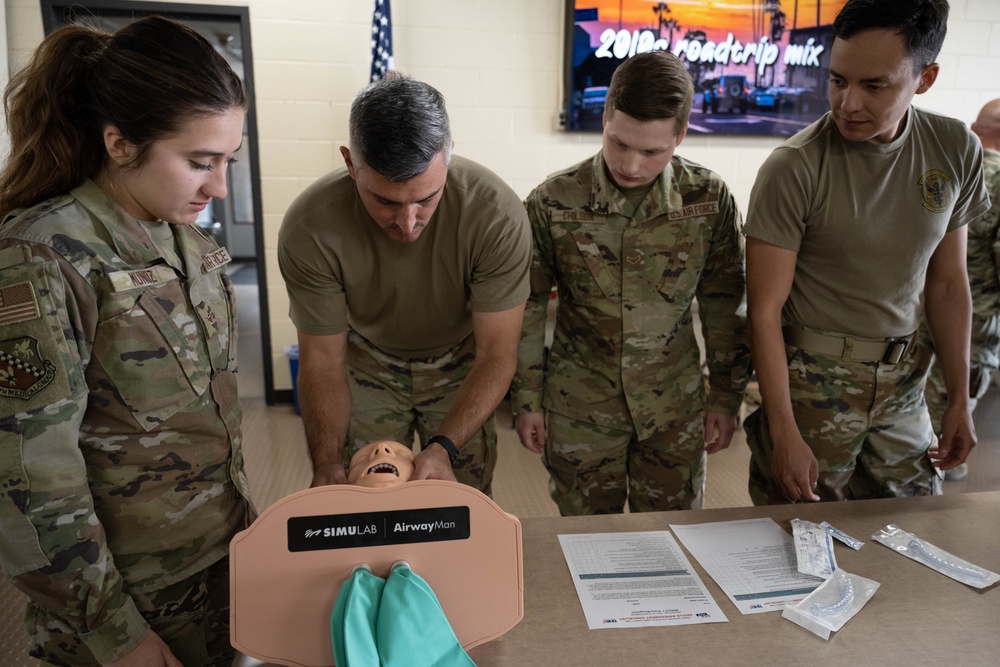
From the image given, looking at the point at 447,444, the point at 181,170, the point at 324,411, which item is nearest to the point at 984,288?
the point at 447,444

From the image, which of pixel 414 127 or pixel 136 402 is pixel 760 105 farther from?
pixel 136 402

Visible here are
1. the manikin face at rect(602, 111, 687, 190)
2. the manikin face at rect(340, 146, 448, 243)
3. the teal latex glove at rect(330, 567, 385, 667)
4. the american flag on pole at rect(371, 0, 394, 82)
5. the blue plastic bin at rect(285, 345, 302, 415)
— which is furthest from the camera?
the blue plastic bin at rect(285, 345, 302, 415)

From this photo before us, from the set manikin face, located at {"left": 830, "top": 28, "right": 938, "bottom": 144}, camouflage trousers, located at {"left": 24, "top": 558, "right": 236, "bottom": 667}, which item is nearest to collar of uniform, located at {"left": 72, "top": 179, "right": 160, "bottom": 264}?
camouflage trousers, located at {"left": 24, "top": 558, "right": 236, "bottom": 667}

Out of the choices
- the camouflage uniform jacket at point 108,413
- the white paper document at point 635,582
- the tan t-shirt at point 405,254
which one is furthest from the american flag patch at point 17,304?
the white paper document at point 635,582

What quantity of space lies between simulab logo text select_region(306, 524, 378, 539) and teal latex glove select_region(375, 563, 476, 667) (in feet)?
0.18

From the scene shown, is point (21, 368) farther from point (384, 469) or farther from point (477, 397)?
point (477, 397)

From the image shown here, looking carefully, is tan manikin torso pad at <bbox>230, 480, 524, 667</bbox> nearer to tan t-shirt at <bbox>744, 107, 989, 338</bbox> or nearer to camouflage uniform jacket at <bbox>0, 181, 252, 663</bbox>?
camouflage uniform jacket at <bbox>0, 181, 252, 663</bbox>

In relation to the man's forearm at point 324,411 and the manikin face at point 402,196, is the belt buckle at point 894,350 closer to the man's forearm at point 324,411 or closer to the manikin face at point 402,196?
the manikin face at point 402,196

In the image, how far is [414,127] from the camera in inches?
44.4

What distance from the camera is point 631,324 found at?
5.33 feet

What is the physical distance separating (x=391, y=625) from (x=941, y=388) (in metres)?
2.76

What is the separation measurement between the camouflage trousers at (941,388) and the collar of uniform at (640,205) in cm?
170

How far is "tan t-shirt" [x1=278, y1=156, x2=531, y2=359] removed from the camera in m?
1.41

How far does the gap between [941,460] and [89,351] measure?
166 cm
